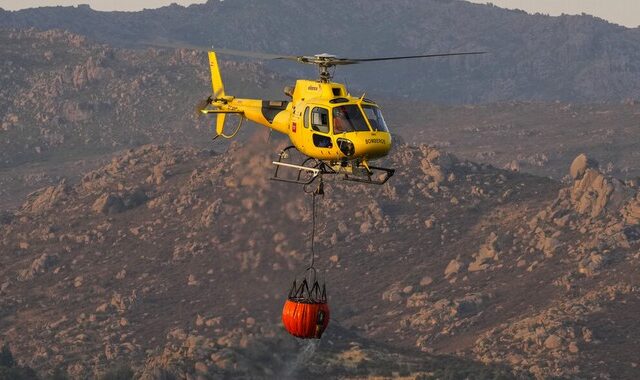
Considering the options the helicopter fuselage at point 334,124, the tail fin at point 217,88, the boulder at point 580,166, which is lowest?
the boulder at point 580,166

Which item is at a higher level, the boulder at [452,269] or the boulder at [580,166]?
the boulder at [580,166]

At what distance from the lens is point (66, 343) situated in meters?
141

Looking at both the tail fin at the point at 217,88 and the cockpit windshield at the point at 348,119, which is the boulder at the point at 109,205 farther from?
the cockpit windshield at the point at 348,119

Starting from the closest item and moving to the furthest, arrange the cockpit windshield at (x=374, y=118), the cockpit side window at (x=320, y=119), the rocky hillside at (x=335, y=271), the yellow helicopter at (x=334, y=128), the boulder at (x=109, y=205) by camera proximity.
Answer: the yellow helicopter at (x=334, y=128)
the cockpit windshield at (x=374, y=118)
the cockpit side window at (x=320, y=119)
the rocky hillside at (x=335, y=271)
the boulder at (x=109, y=205)

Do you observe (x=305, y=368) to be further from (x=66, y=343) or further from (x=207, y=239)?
(x=207, y=239)

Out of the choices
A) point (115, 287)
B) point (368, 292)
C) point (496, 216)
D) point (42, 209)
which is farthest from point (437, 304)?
point (42, 209)

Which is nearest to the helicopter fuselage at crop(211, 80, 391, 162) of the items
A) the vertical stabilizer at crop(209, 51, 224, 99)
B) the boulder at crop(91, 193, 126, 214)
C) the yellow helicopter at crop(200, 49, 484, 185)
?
the yellow helicopter at crop(200, 49, 484, 185)

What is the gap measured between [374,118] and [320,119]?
231 centimetres

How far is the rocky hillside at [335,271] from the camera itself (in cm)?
12331

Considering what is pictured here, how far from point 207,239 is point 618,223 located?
116 feet

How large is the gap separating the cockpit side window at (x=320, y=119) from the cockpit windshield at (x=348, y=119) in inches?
19.1

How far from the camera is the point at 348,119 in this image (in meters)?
69.6

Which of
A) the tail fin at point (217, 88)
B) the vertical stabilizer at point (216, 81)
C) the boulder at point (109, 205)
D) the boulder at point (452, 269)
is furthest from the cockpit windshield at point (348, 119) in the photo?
the boulder at point (109, 205)

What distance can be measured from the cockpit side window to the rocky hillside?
42.6 m
